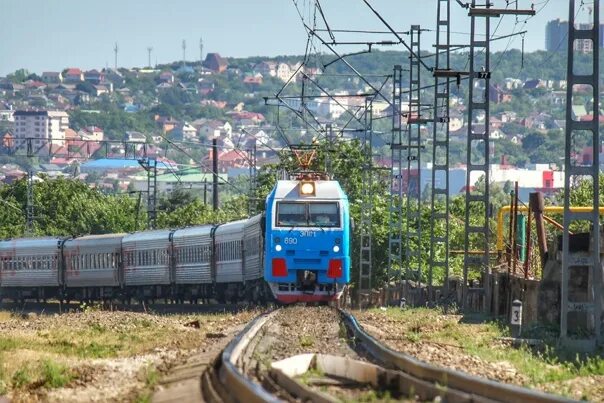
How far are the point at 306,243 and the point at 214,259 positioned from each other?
12.7 metres

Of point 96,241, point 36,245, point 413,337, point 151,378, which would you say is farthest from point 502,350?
point 36,245

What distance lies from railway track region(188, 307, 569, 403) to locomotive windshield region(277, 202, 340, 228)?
710 inches

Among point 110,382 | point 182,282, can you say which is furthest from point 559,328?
point 182,282

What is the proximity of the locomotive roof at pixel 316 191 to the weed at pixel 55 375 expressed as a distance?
2063cm

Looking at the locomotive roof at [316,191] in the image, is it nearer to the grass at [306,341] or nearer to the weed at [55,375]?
the grass at [306,341]

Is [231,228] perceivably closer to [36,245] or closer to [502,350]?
[36,245]

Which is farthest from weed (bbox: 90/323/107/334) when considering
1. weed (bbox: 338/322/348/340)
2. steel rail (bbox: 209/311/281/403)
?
steel rail (bbox: 209/311/281/403)

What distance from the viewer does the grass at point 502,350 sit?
19094mm

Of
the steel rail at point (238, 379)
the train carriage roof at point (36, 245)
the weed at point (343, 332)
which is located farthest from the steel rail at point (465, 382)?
the train carriage roof at point (36, 245)

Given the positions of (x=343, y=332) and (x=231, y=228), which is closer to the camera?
(x=343, y=332)

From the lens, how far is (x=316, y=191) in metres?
39.9

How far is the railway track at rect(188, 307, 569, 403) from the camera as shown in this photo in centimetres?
1434

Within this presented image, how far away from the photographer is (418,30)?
166ft

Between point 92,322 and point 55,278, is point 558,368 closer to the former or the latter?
point 92,322
